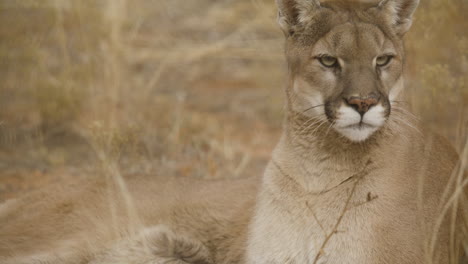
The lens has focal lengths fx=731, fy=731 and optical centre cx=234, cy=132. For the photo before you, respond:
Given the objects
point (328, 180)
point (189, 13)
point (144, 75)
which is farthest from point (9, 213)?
point (189, 13)

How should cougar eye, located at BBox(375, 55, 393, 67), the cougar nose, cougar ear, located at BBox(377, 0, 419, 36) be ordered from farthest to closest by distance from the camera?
cougar ear, located at BBox(377, 0, 419, 36), cougar eye, located at BBox(375, 55, 393, 67), the cougar nose

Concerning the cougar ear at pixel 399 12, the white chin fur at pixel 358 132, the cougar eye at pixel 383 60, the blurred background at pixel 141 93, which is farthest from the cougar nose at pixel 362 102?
the blurred background at pixel 141 93

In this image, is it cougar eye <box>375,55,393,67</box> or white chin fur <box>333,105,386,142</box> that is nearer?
white chin fur <box>333,105,386,142</box>

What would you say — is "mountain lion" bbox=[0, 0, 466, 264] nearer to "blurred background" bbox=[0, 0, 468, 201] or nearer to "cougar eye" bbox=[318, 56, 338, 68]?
"cougar eye" bbox=[318, 56, 338, 68]

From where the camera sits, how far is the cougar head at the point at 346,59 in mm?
3658

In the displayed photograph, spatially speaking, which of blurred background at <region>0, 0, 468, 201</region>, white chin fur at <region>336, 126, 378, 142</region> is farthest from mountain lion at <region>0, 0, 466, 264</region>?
blurred background at <region>0, 0, 468, 201</region>

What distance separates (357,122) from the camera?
3637 mm

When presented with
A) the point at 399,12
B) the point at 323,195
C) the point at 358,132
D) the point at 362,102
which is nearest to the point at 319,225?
the point at 323,195

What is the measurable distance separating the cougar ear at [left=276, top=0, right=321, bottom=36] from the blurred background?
1.20 m

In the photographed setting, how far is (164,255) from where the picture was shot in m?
4.54

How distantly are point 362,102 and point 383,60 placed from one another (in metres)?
0.39

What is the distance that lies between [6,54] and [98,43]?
96cm

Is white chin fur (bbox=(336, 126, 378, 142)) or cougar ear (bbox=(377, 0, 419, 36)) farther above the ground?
cougar ear (bbox=(377, 0, 419, 36))

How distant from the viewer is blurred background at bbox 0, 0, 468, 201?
227 inches
